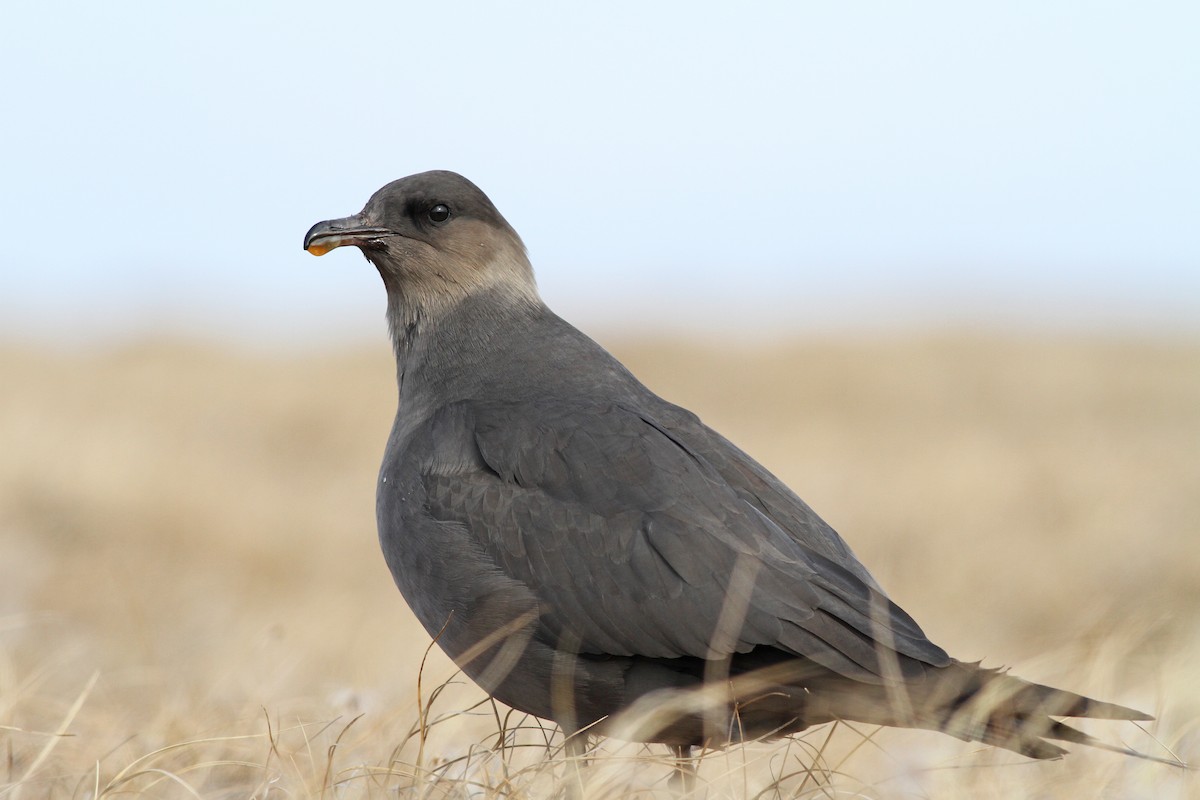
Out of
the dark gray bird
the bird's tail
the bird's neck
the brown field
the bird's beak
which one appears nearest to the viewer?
the bird's tail

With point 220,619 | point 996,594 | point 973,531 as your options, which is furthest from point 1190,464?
point 220,619

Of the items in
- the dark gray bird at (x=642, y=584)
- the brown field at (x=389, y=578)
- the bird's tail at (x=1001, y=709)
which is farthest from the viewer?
the brown field at (x=389, y=578)

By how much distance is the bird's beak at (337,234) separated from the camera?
4.65 m

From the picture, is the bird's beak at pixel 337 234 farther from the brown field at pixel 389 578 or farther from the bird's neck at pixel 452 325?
the brown field at pixel 389 578

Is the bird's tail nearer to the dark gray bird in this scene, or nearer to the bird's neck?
the dark gray bird

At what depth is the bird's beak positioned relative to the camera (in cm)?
465

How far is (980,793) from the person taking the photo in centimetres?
356

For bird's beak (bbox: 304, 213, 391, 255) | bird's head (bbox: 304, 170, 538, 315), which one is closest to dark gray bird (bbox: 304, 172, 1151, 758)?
bird's head (bbox: 304, 170, 538, 315)

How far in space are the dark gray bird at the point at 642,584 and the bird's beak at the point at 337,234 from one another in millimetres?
758

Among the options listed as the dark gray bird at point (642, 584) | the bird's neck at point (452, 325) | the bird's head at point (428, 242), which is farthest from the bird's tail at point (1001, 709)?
the bird's head at point (428, 242)

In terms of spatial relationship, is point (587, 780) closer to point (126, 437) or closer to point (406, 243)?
point (406, 243)

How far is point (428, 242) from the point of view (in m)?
4.77

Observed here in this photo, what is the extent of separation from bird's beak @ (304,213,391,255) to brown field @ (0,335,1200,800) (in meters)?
1.40

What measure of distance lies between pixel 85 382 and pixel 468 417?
11234 millimetres
